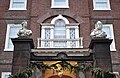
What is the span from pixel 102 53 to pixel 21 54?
432 centimetres

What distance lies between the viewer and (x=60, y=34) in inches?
859

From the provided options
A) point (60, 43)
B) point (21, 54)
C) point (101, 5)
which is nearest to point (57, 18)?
point (60, 43)

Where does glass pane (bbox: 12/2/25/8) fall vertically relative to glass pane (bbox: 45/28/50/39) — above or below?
above

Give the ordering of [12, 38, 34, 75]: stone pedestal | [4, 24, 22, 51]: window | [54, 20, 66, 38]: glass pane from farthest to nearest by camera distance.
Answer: [4, 24, 22, 51]: window → [54, 20, 66, 38]: glass pane → [12, 38, 34, 75]: stone pedestal

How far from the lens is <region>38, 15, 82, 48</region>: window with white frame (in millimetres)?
20594

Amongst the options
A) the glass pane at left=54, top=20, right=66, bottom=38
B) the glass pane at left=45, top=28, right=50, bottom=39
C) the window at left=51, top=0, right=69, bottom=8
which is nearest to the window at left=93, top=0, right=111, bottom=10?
the window at left=51, top=0, right=69, bottom=8

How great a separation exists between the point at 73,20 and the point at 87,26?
4.31 feet

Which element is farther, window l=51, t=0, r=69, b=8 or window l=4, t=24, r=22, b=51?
window l=51, t=0, r=69, b=8

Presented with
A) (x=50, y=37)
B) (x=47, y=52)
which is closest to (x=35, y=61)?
(x=47, y=52)

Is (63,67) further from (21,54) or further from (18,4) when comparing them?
(18,4)

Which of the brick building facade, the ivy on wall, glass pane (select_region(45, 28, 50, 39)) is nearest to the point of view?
the ivy on wall

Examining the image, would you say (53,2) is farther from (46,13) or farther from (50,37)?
(50,37)

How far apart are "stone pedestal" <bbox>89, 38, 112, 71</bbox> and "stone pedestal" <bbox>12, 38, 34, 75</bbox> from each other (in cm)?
354

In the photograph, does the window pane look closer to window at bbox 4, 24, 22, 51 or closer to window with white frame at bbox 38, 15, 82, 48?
window at bbox 4, 24, 22, 51
